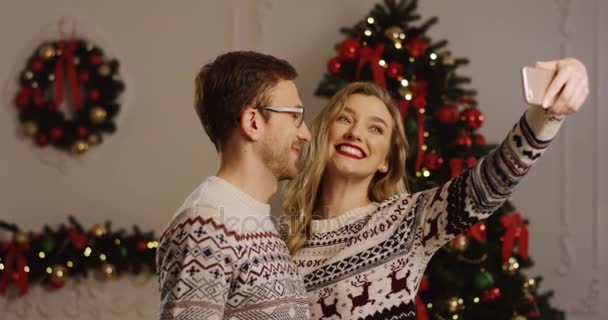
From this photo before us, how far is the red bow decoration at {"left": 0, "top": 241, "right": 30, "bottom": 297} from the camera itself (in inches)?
164

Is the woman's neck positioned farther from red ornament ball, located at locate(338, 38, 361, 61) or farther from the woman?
red ornament ball, located at locate(338, 38, 361, 61)

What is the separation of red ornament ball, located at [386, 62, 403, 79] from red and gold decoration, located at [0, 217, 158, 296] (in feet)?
5.11

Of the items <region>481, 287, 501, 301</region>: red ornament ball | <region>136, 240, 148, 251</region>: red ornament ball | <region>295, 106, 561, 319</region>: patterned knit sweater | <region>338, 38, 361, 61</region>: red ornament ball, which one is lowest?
<region>481, 287, 501, 301</region>: red ornament ball

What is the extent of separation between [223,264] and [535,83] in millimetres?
701

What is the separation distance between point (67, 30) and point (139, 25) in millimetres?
401

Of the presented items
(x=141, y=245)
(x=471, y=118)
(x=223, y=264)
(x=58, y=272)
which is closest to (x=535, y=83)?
(x=223, y=264)

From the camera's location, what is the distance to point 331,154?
243cm

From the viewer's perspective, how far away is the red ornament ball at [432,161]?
3.90 m

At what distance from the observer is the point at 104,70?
448cm

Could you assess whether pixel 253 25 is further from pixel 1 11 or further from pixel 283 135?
pixel 283 135

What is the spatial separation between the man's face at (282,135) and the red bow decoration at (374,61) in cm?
203

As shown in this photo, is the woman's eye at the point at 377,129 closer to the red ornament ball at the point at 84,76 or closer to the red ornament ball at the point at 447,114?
the red ornament ball at the point at 447,114

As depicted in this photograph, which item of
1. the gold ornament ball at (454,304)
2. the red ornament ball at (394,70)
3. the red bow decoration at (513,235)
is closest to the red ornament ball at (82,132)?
the red ornament ball at (394,70)

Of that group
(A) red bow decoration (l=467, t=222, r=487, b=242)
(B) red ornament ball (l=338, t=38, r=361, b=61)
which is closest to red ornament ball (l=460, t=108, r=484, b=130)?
(A) red bow decoration (l=467, t=222, r=487, b=242)
